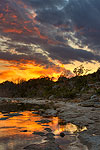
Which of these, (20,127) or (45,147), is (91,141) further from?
(20,127)

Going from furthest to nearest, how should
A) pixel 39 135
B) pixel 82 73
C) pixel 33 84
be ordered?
1. pixel 33 84
2. pixel 82 73
3. pixel 39 135

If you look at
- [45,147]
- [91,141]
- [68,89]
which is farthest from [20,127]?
[68,89]

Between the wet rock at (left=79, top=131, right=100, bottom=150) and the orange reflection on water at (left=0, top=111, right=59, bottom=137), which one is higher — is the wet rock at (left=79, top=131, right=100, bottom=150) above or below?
above

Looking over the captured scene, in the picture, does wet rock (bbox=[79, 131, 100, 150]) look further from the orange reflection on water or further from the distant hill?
the distant hill

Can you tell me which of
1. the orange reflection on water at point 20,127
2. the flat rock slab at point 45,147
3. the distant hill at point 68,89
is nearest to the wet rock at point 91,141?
the flat rock slab at point 45,147

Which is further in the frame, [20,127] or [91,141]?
[20,127]

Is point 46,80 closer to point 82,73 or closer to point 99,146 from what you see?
point 82,73

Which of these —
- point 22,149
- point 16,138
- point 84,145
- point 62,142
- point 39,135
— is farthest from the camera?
point 39,135

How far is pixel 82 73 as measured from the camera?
296 feet

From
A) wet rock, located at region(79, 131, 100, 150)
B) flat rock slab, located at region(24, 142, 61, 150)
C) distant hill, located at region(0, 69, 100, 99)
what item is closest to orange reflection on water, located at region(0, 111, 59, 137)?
flat rock slab, located at region(24, 142, 61, 150)

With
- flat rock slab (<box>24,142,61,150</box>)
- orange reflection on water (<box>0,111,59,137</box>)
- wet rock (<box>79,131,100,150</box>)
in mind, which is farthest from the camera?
orange reflection on water (<box>0,111,59,137</box>)

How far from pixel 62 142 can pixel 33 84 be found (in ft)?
421

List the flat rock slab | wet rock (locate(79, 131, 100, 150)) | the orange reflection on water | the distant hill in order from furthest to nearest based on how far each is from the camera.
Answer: the distant hill, the orange reflection on water, wet rock (locate(79, 131, 100, 150)), the flat rock slab

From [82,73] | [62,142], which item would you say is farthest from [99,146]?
[82,73]
